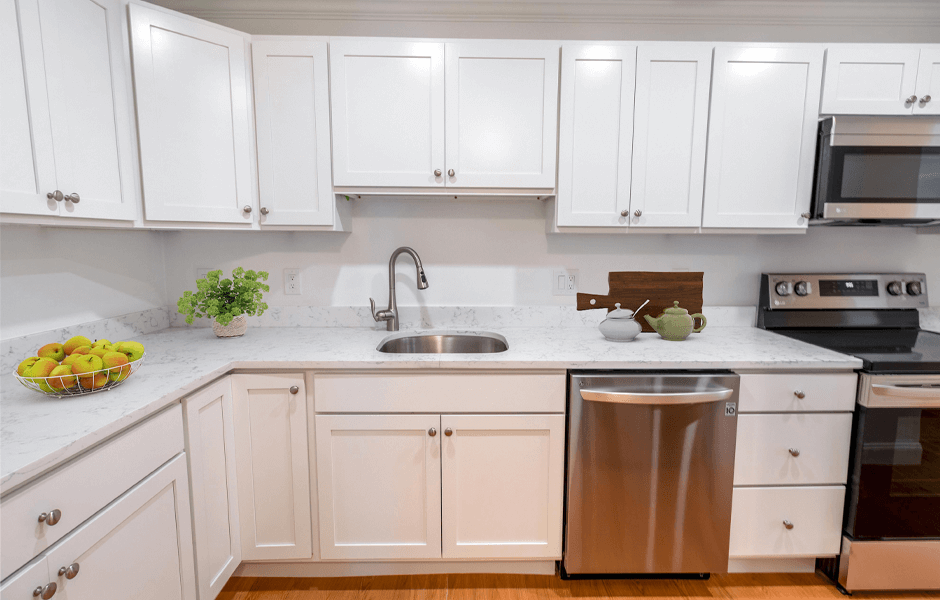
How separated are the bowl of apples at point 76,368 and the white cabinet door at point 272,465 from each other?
38 cm

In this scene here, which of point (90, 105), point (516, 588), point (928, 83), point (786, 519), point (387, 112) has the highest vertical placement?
point (928, 83)

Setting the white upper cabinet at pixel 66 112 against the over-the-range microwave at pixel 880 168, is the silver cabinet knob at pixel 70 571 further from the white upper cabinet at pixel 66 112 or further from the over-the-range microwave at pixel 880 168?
the over-the-range microwave at pixel 880 168

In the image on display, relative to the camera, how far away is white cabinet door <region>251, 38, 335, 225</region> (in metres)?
1.70

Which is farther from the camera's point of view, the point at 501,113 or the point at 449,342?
the point at 449,342

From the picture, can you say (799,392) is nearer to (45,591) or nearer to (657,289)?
(657,289)

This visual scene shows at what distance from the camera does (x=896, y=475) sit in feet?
5.01

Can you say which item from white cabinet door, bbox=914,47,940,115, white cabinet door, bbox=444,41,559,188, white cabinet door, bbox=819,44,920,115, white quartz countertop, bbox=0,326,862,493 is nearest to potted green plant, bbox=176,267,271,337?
white quartz countertop, bbox=0,326,862,493

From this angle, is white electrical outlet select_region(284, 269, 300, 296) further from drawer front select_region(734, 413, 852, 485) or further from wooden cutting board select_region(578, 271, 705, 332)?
drawer front select_region(734, 413, 852, 485)

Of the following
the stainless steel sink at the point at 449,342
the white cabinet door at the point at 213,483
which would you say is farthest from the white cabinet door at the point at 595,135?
the white cabinet door at the point at 213,483

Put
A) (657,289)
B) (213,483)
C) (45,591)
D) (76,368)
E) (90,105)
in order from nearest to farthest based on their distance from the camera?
(45,591) → (76,368) → (90,105) → (213,483) → (657,289)

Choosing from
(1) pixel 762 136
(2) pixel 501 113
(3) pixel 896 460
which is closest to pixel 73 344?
(2) pixel 501 113

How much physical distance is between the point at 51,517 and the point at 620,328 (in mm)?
1727

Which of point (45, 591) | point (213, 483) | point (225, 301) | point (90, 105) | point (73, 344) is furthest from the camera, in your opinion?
point (225, 301)

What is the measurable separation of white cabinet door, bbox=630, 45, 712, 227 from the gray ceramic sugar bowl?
15.7 inches
